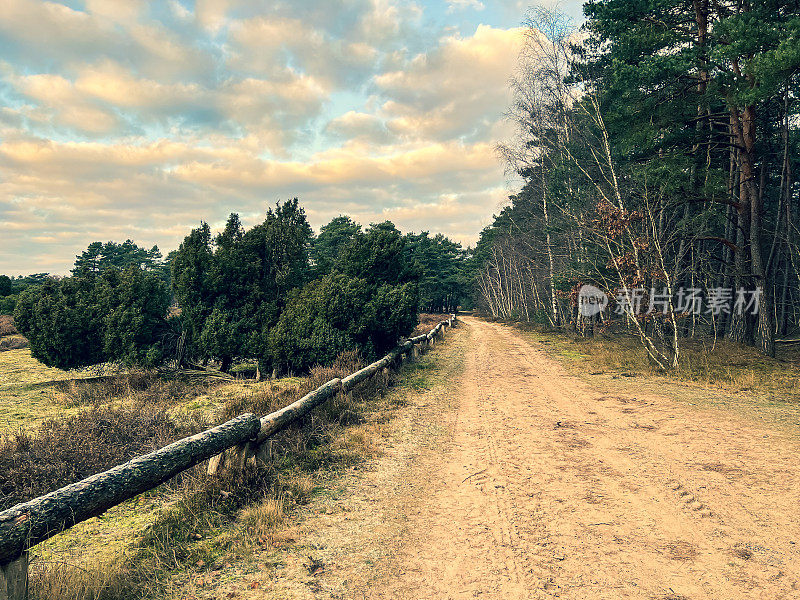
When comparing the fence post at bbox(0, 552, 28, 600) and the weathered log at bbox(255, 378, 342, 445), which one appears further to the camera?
the weathered log at bbox(255, 378, 342, 445)

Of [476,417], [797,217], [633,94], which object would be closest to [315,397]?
[476,417]

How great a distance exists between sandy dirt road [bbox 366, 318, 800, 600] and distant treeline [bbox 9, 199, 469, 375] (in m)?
5.52

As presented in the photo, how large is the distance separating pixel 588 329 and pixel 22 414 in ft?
84.2

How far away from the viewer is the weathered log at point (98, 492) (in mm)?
2973

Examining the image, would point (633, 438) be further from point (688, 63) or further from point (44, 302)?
point (44, 302)

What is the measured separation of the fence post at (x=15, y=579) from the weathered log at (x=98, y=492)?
0.06 metres

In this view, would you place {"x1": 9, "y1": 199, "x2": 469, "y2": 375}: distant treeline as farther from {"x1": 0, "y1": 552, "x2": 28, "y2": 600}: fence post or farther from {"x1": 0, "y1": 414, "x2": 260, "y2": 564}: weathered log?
{"x1": 0, "y1": 552, "x2": 28, "y2": 600}: fence post

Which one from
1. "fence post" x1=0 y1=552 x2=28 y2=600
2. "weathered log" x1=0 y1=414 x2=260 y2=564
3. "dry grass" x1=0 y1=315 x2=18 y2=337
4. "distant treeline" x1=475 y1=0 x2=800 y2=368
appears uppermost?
"distant treeline" x1=475 y1=0 x2=800 y2=368

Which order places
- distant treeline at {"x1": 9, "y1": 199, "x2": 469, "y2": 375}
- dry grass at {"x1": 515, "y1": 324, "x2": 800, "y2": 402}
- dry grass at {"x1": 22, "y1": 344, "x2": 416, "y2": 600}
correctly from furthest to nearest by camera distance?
distant treeline at {"x1": 9, "y1": 199, "x2": 469, "y2": 375} → dry grass at {"x1": 515, "y1": 324, "x2": 800, "y2": 402} → dry grass at {"x1": 22, "y1": 344, "x2": 416, "y2": 600}

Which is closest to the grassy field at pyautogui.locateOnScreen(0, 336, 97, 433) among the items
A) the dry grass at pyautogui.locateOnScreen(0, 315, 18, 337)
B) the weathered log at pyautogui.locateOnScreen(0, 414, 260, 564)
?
the weathered log at pyautogui.locateOnScreen(0, 414, 260, 564)

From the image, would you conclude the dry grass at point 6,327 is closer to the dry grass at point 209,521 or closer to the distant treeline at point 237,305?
the distant treeline at point 237,305

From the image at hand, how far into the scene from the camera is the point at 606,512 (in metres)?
4.79

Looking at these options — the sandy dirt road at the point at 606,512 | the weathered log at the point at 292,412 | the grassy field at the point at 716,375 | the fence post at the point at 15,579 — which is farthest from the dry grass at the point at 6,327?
the grassy field at the point at 716,375

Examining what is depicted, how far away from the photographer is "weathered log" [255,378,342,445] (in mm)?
6156
